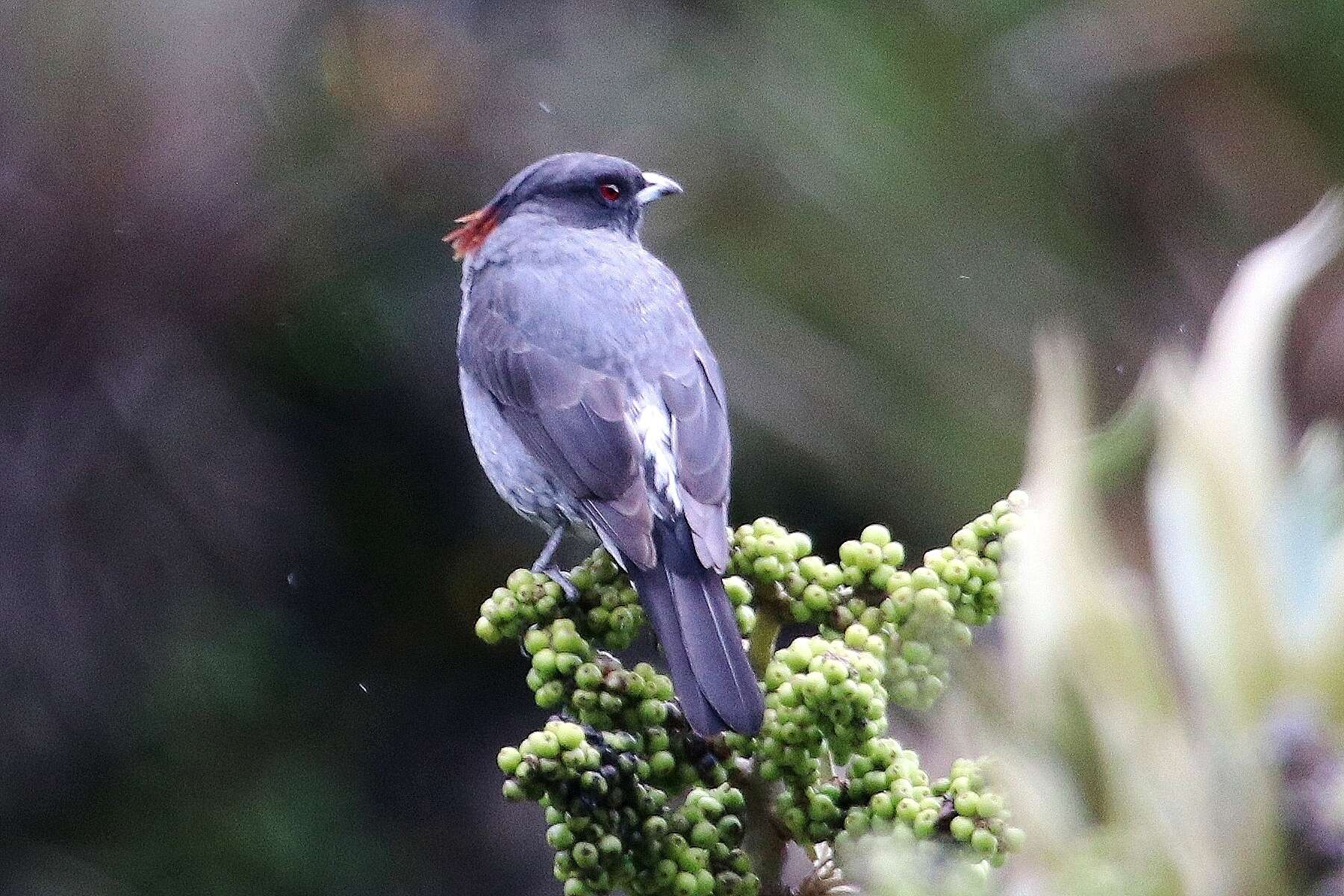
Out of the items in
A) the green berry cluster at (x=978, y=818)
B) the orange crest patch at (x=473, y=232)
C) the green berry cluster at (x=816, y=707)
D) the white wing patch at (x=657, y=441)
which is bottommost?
the green berry cluster at (x=978, y=818)

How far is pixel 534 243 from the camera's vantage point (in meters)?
3.59

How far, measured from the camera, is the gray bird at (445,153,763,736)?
2473mm

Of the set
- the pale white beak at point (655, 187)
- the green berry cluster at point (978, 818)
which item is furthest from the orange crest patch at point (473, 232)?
the green berry cluster at point (978, 818)

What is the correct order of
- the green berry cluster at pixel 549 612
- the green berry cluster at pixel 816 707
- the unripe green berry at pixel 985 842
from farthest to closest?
the green berry cluster at pixel 549 612 < the green berry cluster at pixel 816 707 < the unripe green berry at pixel 985 842

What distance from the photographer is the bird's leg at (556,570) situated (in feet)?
6.38

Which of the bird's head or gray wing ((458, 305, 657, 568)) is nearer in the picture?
gray wing ((458, 305, 657, 568))

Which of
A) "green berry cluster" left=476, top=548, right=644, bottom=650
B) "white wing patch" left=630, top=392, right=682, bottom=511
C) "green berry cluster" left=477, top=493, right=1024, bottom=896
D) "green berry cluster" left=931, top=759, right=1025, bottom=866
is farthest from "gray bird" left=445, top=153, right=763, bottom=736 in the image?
"green berry cluster" left=931, top=759, right=1025, bottom=866

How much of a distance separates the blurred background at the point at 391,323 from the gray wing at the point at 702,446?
0.18 meters

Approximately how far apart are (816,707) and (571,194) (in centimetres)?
254

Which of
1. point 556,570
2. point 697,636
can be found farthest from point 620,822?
point 556,570

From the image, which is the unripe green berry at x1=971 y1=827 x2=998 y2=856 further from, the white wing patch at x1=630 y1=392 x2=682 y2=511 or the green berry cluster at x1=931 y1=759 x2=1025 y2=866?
the white wing patch at x1=630 y1=392 x2=682 y2=511

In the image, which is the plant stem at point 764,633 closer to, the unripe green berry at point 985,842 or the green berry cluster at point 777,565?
the green berry cluster at point 777,565

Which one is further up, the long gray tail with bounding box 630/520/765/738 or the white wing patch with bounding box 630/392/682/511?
the white wing patch with bounding box 630/392/682/511

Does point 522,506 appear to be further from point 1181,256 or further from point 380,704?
point 1181,256
